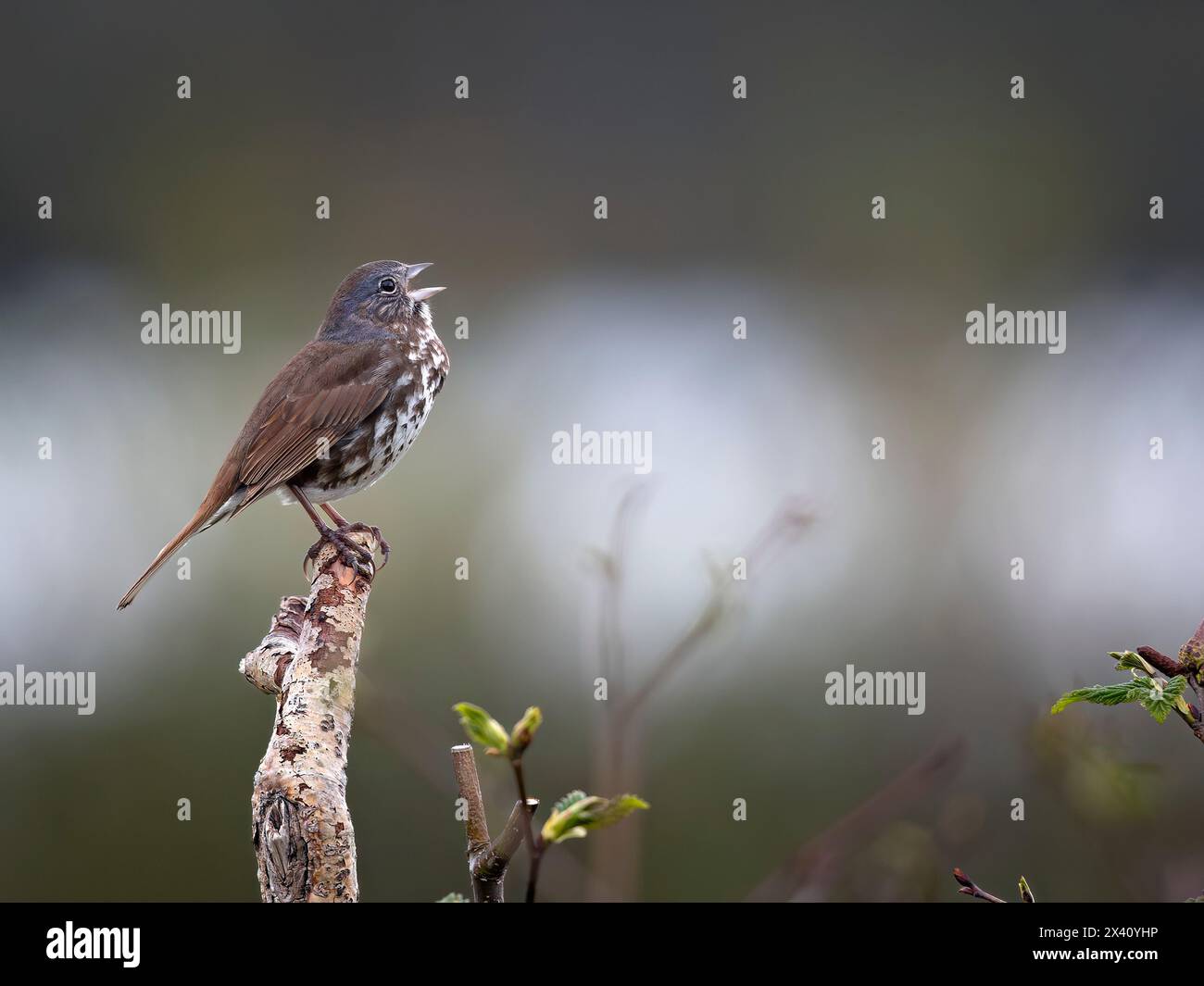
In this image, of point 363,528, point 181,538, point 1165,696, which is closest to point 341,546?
point 363,528

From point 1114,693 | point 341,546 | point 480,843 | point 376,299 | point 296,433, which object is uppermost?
point 376,299

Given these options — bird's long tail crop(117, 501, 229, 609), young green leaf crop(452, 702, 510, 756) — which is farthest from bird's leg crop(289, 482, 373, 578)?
young green leaf crop(452, 702, 510, 756)

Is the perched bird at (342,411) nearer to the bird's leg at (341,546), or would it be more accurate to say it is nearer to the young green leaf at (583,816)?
the bird's leg at (341,546)

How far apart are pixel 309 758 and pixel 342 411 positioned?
218cm

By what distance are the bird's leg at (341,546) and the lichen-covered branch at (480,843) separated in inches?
65.7

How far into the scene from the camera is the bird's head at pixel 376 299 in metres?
4.32

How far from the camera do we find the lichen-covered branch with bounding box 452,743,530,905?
1.24 metres

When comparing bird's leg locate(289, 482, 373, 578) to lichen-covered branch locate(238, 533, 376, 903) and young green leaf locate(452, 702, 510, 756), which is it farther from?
young green leaf locate(452, 702, 510, 756)

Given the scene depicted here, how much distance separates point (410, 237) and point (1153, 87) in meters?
4.14

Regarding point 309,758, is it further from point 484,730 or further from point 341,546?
point 341,546

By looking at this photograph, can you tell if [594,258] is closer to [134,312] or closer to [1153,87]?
[134,312]

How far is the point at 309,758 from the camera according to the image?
73.3 inches

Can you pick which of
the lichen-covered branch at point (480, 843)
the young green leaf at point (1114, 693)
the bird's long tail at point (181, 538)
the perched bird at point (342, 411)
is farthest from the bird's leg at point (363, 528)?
the young green leaf at point (1114, 693)

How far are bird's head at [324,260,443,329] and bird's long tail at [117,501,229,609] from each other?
884 mm
